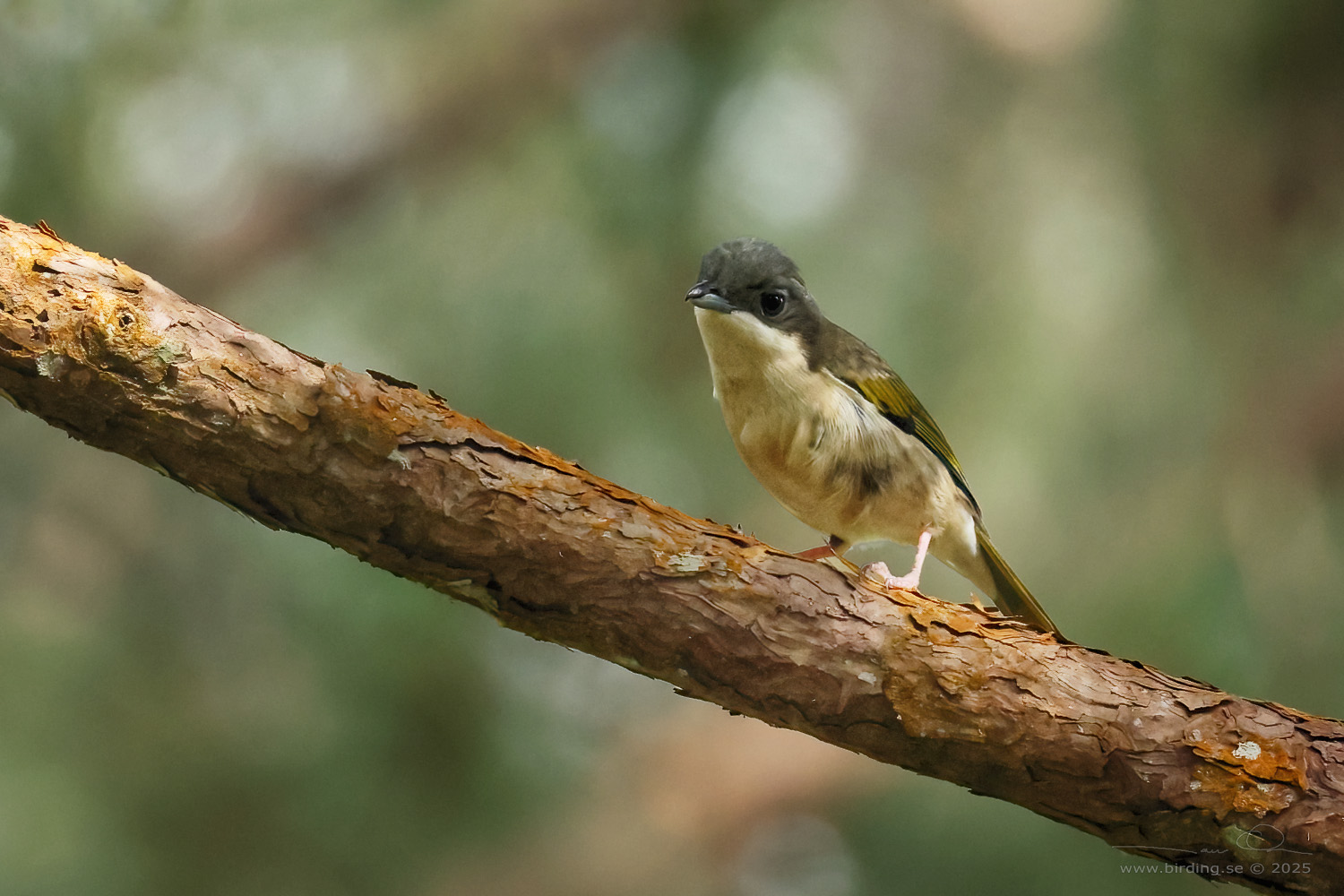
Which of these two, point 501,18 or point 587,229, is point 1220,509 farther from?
point 501,18

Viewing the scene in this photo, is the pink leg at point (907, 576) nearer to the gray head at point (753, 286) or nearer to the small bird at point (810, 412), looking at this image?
the small bird at point (810, 412)

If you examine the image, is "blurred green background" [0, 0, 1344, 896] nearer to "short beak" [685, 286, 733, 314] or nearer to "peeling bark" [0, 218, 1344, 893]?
"short beak" [685, 286, 733, 314]

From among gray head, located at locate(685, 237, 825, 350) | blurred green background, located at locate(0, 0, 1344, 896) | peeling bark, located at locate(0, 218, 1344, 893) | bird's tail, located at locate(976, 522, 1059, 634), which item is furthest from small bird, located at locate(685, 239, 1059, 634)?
blurred green background, located at locate(0, 0, 1344, 896)

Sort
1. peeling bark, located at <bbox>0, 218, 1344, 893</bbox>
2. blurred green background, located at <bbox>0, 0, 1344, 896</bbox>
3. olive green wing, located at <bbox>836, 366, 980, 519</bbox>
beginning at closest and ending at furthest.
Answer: peeling bark, located at <bbox>0, 218, 1344, 893</bbox> → olive green wing, located at <bbox>836, 366, 980, 519</bbox> → blurred green background, located at <bbox>0, 0, 1344, 896</bbox>

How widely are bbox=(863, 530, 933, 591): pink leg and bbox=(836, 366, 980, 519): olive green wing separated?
0.80ft

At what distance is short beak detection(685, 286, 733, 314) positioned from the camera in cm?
246

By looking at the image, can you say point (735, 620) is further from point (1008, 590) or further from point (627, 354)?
point (627, 354)

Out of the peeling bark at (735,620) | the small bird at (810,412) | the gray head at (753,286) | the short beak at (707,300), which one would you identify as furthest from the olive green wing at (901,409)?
the peeling bark at (735,620)

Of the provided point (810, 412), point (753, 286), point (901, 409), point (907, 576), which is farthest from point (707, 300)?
point (907, 576)

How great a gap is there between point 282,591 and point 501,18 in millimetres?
2128

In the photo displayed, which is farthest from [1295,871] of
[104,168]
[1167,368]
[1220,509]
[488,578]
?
[104,168]

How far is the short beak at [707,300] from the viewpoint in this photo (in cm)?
246

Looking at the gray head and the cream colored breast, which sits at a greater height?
the gray head

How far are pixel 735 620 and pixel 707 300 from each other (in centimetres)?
88
